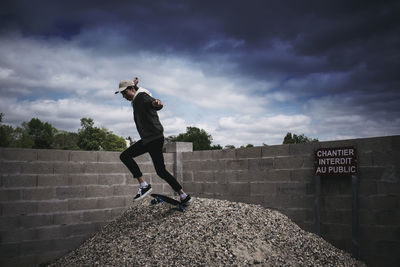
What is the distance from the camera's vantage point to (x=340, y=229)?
5.12 metres

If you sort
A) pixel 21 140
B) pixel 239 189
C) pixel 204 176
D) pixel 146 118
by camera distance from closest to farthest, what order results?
pixel 146 118, pixel 239 189, pixel 204 176, pixel 21 140

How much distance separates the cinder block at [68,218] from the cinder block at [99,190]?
0.38 meters

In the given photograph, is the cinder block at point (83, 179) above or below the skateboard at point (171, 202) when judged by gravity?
above

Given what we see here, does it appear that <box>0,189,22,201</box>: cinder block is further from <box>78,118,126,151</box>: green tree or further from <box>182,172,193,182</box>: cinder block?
<box>78,118,126,151</box>: green tree

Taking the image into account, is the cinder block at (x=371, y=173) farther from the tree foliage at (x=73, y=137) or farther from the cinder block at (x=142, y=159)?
the tree foliage at (x=73, y=137)

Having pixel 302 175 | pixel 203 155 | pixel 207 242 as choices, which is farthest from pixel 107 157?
pixel 302 175

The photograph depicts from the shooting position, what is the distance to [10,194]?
5.02 metres

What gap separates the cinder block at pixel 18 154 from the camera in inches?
199

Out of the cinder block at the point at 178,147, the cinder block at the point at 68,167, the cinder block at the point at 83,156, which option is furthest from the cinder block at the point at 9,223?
the cinder block at the point at 178,147

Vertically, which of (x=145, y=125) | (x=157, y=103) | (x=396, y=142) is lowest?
(x=396, y=142)

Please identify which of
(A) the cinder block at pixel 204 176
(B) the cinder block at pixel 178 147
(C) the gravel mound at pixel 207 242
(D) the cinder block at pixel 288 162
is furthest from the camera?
(B) the cinder block at pixel 178 147

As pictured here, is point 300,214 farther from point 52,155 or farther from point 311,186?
point 52,155

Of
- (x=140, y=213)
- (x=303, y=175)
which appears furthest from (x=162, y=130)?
(x=303, y=175)

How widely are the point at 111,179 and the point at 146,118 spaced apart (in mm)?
2129
